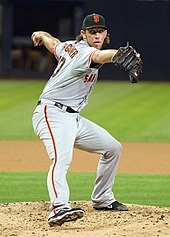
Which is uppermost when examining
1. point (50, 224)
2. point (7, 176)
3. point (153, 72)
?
point (50, 224)

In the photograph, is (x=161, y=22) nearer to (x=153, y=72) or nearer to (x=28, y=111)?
(x=153, y=72)

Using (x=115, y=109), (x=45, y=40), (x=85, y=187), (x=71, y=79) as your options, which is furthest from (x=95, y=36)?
(x=115, y=109)

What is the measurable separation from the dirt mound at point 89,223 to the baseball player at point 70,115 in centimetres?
18

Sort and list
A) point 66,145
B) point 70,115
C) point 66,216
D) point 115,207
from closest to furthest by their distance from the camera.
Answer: point 66,216, point 66,145, point 70,115, point 115,207

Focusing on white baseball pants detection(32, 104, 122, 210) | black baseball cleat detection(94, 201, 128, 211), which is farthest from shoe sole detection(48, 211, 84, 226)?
black baseball cleat detection(94, 201, 128, 211)

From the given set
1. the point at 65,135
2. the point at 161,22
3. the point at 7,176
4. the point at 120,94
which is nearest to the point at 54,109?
the point at 65,135

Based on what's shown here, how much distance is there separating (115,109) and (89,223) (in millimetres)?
11338

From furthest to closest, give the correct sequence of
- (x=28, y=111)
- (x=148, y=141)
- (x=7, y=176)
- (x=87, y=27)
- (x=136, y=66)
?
(x=28, y=111)
(x=148, y=141)
(x=7, y=176)
(x=87, y=27)
(x=136, y=66)

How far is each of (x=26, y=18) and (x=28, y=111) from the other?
9.38 meters

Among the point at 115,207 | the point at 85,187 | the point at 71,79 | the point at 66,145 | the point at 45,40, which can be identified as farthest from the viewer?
the point at 85,187

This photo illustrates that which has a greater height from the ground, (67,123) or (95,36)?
(95,36)

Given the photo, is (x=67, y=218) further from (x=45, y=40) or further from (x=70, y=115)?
(x=45, y=40)

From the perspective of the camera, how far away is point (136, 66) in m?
6.96

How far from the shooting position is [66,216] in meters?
7.28
